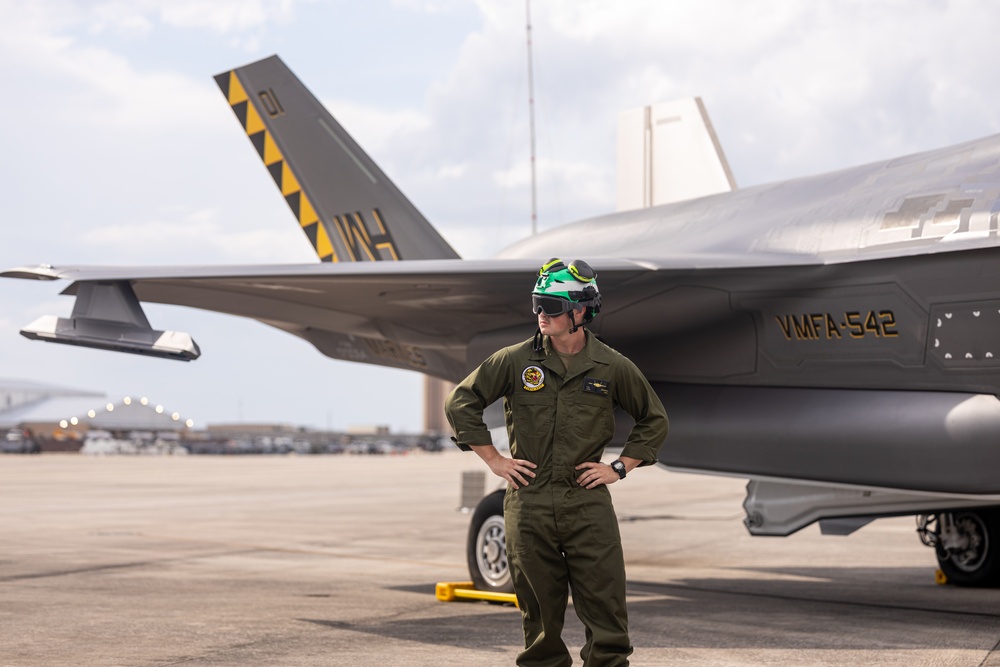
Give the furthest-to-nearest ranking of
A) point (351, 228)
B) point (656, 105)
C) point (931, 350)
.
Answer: point (656, 105), point (351, 228), point (931, 350)

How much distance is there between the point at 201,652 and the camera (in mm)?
7043

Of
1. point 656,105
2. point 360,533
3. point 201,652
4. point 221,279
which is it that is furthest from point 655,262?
point 360,533

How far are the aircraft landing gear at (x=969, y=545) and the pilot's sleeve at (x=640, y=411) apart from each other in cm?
667

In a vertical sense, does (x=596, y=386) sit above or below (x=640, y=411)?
above

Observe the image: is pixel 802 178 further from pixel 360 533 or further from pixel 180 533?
pixel 180 533

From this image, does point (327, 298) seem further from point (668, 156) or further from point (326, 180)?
point (668, 156)

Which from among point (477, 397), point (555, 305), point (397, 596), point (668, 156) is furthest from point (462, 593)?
point (668, 156)

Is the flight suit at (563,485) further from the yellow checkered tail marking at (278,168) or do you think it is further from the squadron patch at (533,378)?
the yellow checkered tail marking at (278,168)

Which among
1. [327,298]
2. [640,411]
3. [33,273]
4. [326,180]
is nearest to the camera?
[640,411]

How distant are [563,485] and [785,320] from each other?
4.47 m

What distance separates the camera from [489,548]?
9.84 metres

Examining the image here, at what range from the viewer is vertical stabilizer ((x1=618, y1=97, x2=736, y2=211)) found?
43.8 ft

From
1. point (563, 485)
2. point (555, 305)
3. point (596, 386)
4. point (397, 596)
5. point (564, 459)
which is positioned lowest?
point (397, 596)

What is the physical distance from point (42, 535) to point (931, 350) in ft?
41.1
